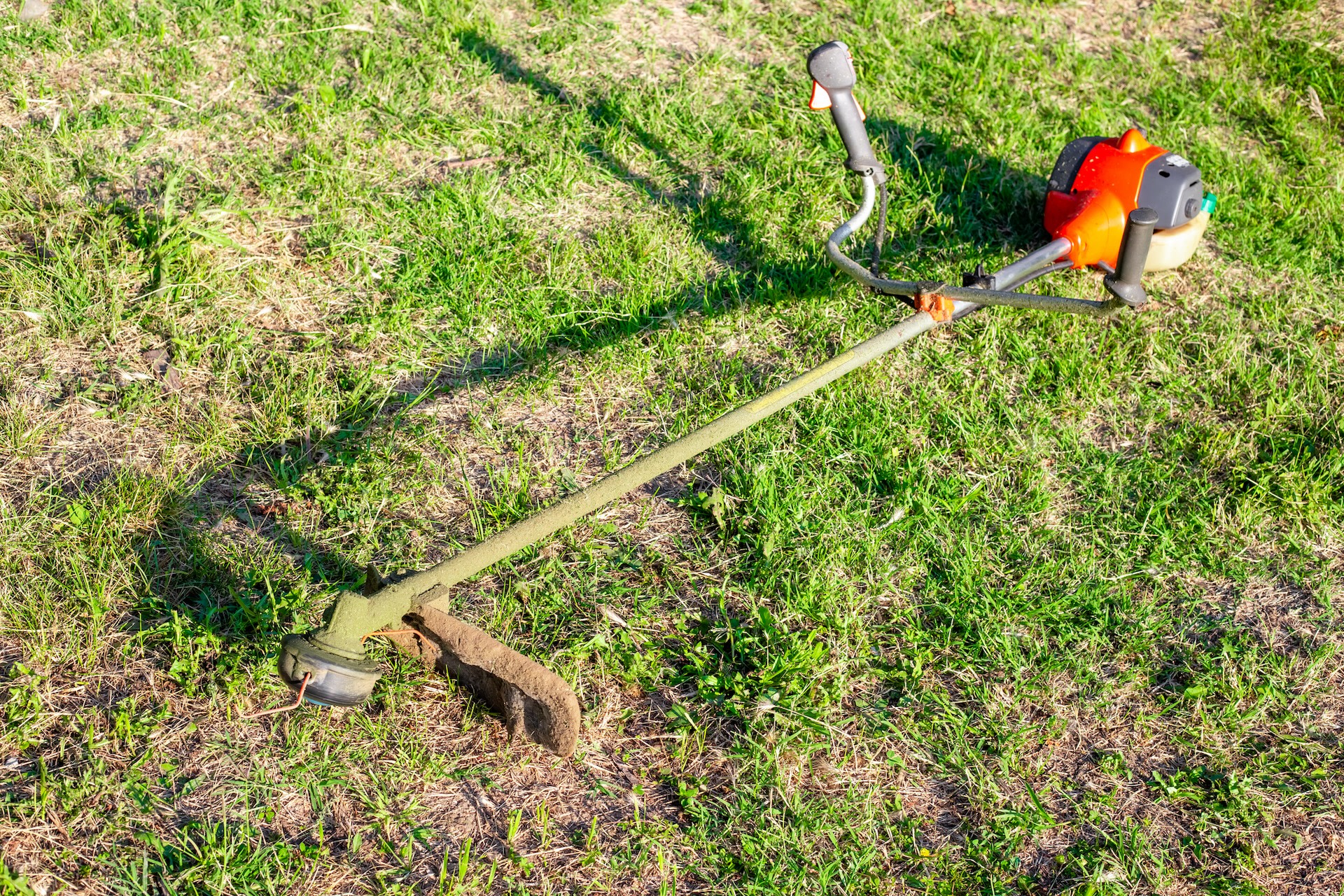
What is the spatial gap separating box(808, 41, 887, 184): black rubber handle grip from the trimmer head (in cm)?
194

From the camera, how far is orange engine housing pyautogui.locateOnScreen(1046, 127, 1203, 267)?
3555mm

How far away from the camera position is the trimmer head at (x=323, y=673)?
225cm

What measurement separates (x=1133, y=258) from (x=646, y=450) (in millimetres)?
1410

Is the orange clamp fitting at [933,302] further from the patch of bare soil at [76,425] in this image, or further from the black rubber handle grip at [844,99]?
the patch of bare soil at [76,425]

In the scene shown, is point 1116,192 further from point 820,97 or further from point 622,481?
point 622,481

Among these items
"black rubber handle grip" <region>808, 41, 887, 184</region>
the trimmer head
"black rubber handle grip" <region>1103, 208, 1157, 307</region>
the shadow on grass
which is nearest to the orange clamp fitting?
"black rubber handle grip" <region>808, 41, 887, 184</region>

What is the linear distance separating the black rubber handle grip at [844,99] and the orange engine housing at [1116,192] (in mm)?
764

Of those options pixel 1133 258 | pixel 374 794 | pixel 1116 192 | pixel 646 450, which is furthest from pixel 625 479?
pixel 1116 192

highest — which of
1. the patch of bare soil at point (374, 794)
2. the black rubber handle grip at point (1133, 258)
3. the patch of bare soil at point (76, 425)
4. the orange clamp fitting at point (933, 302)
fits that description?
the black rubber handle grip at point (1133, 258)

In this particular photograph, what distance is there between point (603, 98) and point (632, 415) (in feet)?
4.98

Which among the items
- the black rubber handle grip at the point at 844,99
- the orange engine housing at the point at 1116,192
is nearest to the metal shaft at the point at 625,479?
the black rubber handle grip at the point at 844,99

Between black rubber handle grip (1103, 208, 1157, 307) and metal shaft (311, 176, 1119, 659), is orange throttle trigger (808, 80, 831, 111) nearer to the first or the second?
metal shaft (311, 176, 1119, 659)

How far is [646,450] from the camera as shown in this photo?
326 cm

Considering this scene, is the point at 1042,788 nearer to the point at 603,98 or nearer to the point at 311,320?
the point at 311,320
